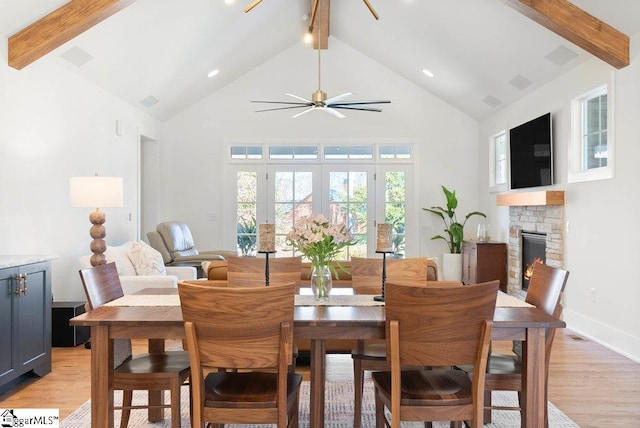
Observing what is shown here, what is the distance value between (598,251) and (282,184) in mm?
5050

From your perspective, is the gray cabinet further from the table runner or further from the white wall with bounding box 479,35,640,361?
the white wall with bounding box 479,35,640,361

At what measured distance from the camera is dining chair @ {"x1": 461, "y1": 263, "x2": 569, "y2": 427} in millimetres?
2461

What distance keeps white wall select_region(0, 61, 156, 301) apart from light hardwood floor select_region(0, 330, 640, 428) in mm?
1046

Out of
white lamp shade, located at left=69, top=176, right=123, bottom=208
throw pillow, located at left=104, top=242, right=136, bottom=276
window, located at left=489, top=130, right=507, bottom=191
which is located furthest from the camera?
window, located at left=489, top=130, right=507, bottom=191

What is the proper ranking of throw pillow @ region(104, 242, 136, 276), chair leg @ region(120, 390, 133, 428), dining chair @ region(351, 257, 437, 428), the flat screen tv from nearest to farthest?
chair leg @ region(120, 390, 133, 428)
dining chair @ region(351, 257, 437, 428)
throw pillow @ region(104, 242, 136, 276)
the flat screen tv

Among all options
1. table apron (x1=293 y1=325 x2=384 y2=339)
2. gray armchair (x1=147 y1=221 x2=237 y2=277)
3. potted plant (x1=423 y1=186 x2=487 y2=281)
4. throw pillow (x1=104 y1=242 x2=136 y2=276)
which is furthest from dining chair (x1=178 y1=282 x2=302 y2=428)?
potted plant (x1=423 y1=186 x2=487 y2=281)

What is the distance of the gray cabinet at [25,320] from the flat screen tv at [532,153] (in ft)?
16.5

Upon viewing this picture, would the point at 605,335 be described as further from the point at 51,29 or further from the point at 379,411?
the point at 51,29

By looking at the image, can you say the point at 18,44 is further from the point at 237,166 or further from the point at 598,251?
the point at 598,251

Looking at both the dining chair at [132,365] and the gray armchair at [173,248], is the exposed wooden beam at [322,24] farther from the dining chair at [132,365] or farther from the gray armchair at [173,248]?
the dining chair at [132,365]

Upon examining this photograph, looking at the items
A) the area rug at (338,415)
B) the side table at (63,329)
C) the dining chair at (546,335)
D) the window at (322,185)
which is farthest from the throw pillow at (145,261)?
the window at (322,185)

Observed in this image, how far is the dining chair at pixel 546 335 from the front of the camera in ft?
8.07

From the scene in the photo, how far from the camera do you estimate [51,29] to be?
4.39m

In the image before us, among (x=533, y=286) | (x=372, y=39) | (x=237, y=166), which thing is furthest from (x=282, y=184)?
(x=533, y=286)
